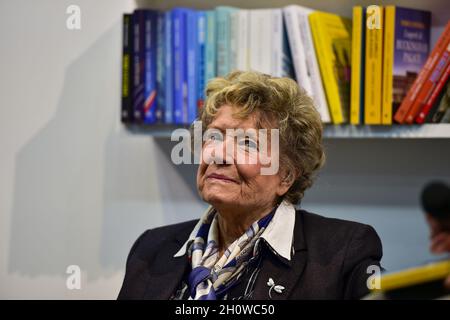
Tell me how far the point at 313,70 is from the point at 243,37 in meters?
0.22

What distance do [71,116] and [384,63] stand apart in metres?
1.03

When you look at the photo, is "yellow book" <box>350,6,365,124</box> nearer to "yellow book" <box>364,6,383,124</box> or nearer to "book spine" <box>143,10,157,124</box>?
"yellow book" <box>364,6,383,124</box>

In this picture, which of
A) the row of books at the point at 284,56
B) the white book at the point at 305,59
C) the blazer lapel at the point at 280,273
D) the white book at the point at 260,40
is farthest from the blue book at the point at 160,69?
the blazer lapel at the point at 280,273

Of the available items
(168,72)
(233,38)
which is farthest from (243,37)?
(168,72)

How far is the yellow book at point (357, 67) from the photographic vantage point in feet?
5.28

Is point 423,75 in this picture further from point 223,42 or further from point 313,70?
point 223,42

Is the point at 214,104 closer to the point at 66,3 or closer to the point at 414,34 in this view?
the point at 414,34

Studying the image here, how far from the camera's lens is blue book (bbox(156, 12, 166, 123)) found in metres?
1.74

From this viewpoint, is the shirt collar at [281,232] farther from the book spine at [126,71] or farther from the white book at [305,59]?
the book spine at [126,71]

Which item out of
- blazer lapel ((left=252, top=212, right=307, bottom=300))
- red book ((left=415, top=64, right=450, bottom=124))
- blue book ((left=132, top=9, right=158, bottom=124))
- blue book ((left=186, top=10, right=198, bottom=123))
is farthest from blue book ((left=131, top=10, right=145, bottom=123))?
red book ((left=415, top=64, right=450, bottom=124))

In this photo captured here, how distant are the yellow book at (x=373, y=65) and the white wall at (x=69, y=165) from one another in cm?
68

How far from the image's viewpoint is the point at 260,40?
5.53 feet

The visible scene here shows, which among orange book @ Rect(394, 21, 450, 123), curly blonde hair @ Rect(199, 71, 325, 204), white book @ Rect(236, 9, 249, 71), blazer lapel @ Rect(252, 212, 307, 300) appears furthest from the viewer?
white book @ Rect(236, 9, 249, 71)
